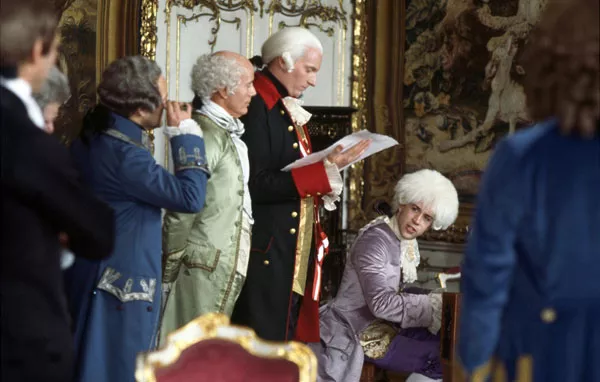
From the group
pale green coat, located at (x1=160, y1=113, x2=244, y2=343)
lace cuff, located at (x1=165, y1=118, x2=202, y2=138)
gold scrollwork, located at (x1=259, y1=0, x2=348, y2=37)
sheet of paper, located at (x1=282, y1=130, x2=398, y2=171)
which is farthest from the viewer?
gold scrollwork, located at (x1=259, y1=0, x2=348, y2=37)

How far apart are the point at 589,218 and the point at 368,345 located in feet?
8.20

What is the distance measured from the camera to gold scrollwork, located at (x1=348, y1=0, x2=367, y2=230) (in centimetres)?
733

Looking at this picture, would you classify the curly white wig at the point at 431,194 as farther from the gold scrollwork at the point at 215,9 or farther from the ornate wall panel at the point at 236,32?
the gold scrollwork at the point at 215,9

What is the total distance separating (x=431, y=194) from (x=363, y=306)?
62cm

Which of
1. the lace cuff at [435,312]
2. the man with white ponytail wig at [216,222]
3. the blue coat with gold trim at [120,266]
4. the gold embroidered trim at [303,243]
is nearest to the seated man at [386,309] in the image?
the lace cuff at [435,312]

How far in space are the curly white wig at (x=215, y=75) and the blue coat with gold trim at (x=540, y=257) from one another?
1939 mm

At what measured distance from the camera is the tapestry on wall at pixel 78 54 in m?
6.81

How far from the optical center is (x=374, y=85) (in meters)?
7.32

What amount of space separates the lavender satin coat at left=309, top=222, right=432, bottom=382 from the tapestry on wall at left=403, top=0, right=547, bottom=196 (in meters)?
2.51

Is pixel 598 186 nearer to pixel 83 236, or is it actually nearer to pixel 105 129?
pixel 83 236

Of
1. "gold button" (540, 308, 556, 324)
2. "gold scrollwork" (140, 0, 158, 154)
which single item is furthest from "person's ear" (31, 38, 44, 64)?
"gold scrollwork" (140, 0, 158, 154)

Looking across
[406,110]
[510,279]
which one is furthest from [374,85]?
[510,279]

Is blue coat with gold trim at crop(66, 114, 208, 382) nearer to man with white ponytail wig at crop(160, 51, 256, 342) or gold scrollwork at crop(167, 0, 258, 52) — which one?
man with white ponytail wig at crop(160, 51, 256, 342)

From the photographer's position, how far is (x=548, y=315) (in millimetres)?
2230
